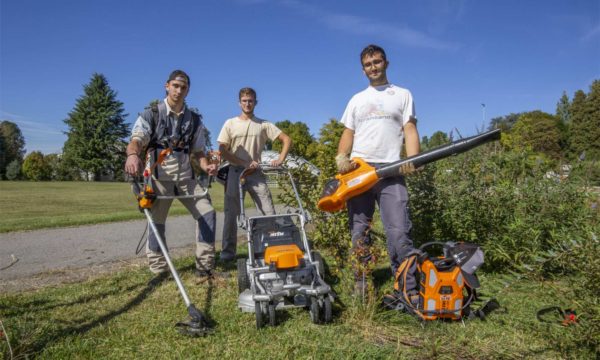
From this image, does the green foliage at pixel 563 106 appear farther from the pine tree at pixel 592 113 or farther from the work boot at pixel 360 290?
the work boot at pixel 360 290

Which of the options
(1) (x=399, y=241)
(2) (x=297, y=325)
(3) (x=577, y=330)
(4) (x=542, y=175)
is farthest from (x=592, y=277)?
(4) (x=542, y=175)

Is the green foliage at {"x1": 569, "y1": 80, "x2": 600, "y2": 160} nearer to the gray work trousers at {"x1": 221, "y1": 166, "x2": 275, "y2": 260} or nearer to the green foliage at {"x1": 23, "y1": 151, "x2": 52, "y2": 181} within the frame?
the gray work trousers at {"x1": 221, "y1": 166, "x2": 275, "y2": 260}

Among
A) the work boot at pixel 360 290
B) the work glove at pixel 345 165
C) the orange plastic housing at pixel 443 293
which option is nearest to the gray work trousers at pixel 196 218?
the work glove at pixel 345 165

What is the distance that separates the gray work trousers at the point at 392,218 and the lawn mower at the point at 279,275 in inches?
22.9

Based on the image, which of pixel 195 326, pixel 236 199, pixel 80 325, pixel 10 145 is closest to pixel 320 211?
pixel 236 199

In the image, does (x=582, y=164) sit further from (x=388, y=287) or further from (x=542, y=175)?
(x=388, y=287)

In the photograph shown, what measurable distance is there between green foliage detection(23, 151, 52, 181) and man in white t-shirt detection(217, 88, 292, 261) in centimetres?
5938

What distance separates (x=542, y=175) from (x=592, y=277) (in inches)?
115

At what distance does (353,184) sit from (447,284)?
1.22 meters

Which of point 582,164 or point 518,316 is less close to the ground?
point 582,164

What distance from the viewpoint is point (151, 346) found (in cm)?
321

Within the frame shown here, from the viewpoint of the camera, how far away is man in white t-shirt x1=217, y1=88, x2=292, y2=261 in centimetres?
563

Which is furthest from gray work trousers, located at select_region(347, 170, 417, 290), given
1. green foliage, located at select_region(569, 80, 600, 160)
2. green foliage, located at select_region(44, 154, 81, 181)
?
green foliage, located at select_region(44, 154, 81, 181)

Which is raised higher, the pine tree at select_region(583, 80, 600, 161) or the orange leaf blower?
the pine tree at select_region(583, 80, 600, 161)
